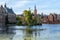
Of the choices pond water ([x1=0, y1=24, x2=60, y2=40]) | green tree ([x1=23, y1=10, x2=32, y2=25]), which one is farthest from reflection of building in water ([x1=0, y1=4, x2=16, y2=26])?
pond water ([x1=0, y1=24, x2=60, y2=40])

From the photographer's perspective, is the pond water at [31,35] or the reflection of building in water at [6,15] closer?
the pond water at [31,35]

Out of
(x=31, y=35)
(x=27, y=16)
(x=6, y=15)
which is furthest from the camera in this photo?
(x=6, y=15)

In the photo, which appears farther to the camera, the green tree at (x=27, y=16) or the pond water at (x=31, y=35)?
the green tree at (x=27, y=16)

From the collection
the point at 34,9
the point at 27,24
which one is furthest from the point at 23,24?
the point at 34,9

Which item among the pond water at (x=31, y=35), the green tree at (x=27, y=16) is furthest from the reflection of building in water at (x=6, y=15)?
the pond water at (x=31, y=35)

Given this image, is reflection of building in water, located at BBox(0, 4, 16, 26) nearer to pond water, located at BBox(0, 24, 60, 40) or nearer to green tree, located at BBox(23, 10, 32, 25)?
green tree, located at BBox(23, 10, 32, 25)

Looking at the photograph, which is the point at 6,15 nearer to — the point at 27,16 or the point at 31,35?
the point at 27,16

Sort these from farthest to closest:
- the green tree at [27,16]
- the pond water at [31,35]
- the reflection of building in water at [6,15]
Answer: the reflection of building in water at [6,15], the green tree at [27,16], the pond water at [31,35]

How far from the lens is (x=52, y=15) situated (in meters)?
46.5

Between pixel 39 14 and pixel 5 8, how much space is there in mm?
7308

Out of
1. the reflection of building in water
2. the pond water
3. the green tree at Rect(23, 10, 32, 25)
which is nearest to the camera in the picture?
the pond water

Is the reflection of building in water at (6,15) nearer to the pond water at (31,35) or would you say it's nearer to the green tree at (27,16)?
the green tree at (27,16)

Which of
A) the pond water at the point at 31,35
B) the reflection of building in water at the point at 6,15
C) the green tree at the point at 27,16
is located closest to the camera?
the pond water at the point at 31,35

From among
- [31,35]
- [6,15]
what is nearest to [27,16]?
[6,15]
